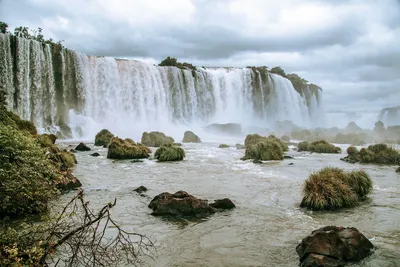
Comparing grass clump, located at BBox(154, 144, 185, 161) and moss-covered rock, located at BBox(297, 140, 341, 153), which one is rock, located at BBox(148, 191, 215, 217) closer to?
grass clump, located at BBox(154, 144, 185, 161)

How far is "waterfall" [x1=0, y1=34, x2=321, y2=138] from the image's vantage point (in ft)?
167

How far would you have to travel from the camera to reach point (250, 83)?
80688 mm

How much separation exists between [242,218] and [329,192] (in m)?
3.51

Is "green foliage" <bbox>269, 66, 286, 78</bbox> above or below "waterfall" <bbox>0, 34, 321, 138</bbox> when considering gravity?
above

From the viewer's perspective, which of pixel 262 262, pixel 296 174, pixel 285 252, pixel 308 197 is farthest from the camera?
pixel 296 174

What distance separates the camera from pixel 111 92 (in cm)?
6138

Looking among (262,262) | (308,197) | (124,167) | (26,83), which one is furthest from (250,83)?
(262,262)

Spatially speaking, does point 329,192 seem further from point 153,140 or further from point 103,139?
point 103,139

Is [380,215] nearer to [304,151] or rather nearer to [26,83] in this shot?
[304,151]

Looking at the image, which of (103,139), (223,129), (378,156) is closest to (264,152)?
(378,156)

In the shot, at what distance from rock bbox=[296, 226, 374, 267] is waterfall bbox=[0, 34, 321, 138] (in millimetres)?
49629

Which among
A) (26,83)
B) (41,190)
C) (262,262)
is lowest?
(262,262)

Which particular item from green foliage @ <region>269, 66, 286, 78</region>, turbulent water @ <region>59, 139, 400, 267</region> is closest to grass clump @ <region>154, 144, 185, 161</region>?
turbulent water @ <region>59, 139, 400, 267</region>

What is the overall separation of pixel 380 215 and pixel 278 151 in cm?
1891
